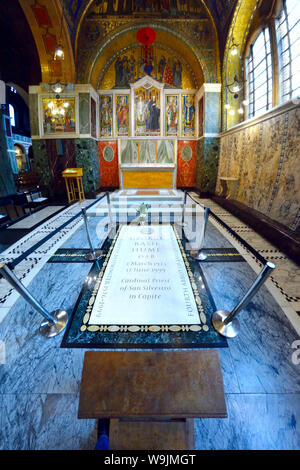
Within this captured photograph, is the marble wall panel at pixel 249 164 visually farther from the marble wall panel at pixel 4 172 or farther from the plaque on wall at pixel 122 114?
the marble wall panel at pixel 4 172

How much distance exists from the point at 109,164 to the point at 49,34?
5.01m

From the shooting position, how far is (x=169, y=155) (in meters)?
10.6

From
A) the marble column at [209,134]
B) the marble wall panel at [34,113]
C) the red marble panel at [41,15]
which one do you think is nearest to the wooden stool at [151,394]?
the marble column at [209,134]

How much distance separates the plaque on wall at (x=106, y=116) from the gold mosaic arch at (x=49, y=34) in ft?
6.72

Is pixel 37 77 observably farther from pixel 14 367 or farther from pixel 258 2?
pixel 14 367

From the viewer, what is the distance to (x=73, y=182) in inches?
344

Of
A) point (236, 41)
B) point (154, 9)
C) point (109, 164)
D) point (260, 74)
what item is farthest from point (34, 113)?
point (260, 74)

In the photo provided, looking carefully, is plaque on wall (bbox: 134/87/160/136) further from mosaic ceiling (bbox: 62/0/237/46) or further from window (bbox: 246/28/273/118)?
window (bbox: 246/28/273/118)

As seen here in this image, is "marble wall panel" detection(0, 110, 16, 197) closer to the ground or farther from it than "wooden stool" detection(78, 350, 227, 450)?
farther from it

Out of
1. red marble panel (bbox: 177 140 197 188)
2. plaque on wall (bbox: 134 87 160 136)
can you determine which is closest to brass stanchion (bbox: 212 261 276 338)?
red marble panel (bbox: 177 140 197 188)

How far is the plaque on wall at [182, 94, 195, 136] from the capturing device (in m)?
10.2

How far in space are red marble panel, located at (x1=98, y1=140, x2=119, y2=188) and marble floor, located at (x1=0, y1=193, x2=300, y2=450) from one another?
27.9ft

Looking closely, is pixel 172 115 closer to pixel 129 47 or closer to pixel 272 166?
pixel 129 47
